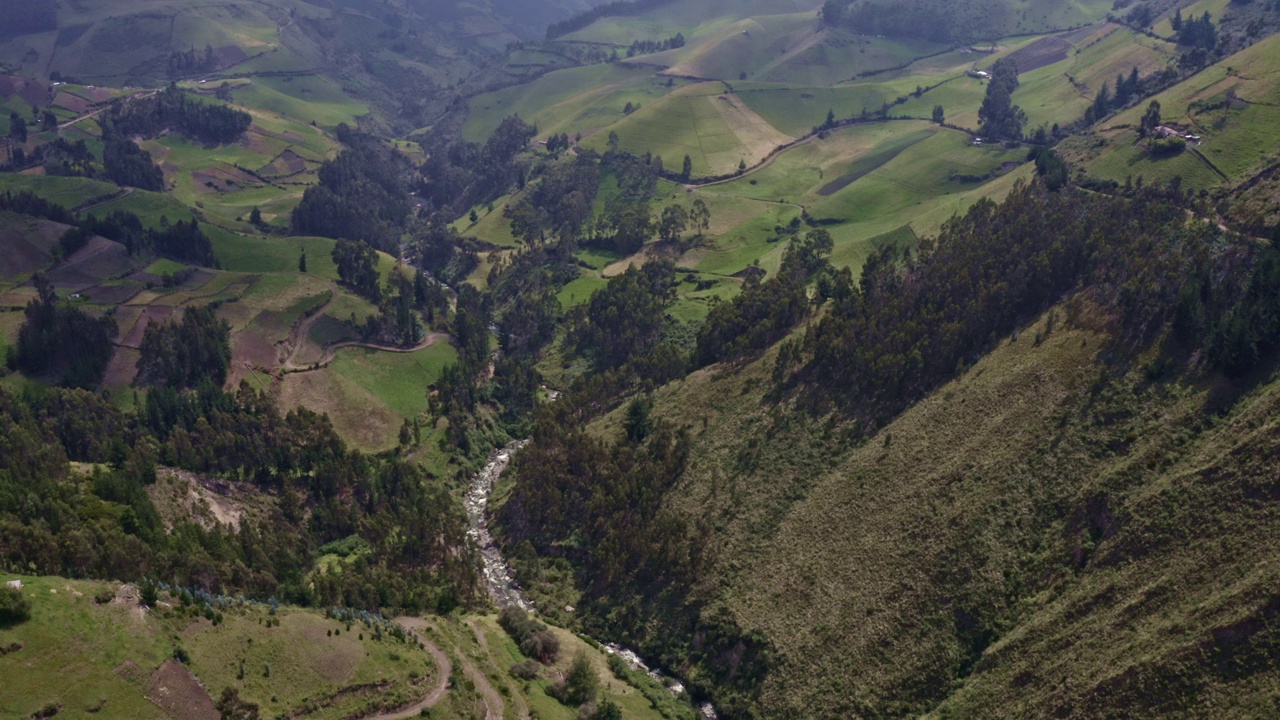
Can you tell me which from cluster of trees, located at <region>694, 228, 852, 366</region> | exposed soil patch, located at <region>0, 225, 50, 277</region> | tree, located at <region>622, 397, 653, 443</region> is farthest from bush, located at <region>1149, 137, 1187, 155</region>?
exposed soil patch, located at <region>0, 225, 50, 277</region>

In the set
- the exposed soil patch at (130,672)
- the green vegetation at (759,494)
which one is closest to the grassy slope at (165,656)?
the exposed soil patch at (130,672)

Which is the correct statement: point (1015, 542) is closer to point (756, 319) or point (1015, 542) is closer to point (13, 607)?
point (756, 319)

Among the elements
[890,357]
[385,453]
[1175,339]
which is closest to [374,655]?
[385,453]

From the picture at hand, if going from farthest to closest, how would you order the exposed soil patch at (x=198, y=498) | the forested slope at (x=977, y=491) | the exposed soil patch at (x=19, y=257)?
1. the exposed soil patch at (x=19, y=257)
2. the exposed soil patch at (x=198, y=498)
3. the forested slope at (x=977, y=491)

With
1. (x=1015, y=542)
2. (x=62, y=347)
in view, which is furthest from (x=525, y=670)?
(x=62, y=347)

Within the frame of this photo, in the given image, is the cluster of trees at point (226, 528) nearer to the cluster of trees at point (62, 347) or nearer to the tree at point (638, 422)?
the cluster of trees at point (62, 347)

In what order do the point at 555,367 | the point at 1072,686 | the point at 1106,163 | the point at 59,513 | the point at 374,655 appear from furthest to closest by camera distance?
the point at 555,367 < the point at 1106,163 < the point at 59,513 < the point at 374,655 < the point at 1072,686

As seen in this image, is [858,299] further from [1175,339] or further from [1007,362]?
[1175,339]
